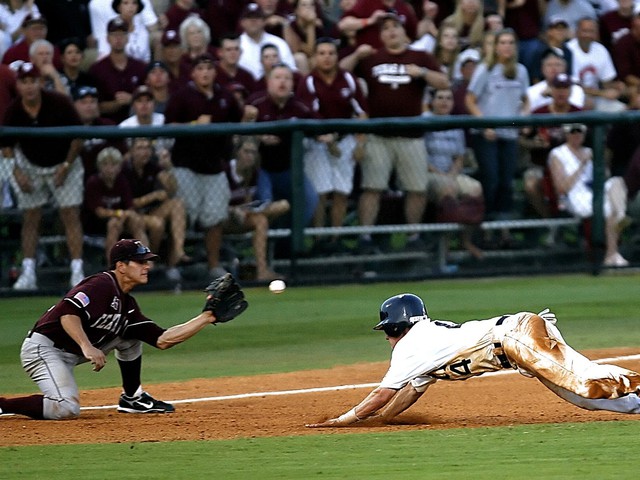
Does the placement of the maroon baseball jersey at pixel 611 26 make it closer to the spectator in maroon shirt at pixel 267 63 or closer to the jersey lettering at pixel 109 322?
the spectator in maroon shirt at pixel 267 63

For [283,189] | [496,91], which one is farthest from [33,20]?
[496,91]

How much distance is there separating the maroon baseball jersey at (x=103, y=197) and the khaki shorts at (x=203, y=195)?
539 millimetres

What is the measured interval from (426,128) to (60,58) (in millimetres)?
3832

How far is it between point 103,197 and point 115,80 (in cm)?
148

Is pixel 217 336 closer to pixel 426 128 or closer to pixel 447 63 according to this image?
pixel 426 128

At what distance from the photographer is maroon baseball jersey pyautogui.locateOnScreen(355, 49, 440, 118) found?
1376 cm

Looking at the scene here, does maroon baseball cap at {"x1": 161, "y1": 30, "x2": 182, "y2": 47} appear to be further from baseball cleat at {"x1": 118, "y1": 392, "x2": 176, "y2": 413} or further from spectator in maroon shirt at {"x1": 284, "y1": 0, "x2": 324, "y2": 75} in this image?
baseball cleat at {"x1": 118, "y1": 392, "x2": 176, "y2": 413}

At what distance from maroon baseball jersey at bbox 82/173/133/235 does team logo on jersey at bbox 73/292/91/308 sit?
4683mm

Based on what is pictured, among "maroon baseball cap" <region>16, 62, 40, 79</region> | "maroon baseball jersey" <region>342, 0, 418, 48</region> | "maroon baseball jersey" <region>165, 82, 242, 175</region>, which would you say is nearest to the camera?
"maroon baseball cap" <region>16, 62, 40, 79</region>

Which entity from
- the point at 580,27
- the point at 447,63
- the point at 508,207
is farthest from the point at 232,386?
the point at 580,27

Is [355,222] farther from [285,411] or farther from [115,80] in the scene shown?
[285,411]

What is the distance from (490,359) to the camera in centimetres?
723

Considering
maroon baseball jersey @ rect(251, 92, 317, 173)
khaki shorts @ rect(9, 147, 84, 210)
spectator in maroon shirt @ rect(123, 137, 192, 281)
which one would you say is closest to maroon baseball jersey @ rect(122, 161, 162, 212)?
spectator in maroon shirt @ rect(123, 137, 192, 281)

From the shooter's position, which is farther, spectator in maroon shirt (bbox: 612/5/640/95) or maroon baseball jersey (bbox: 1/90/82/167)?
spectator in maroon shirt (bbox: 612/5/640/95)
